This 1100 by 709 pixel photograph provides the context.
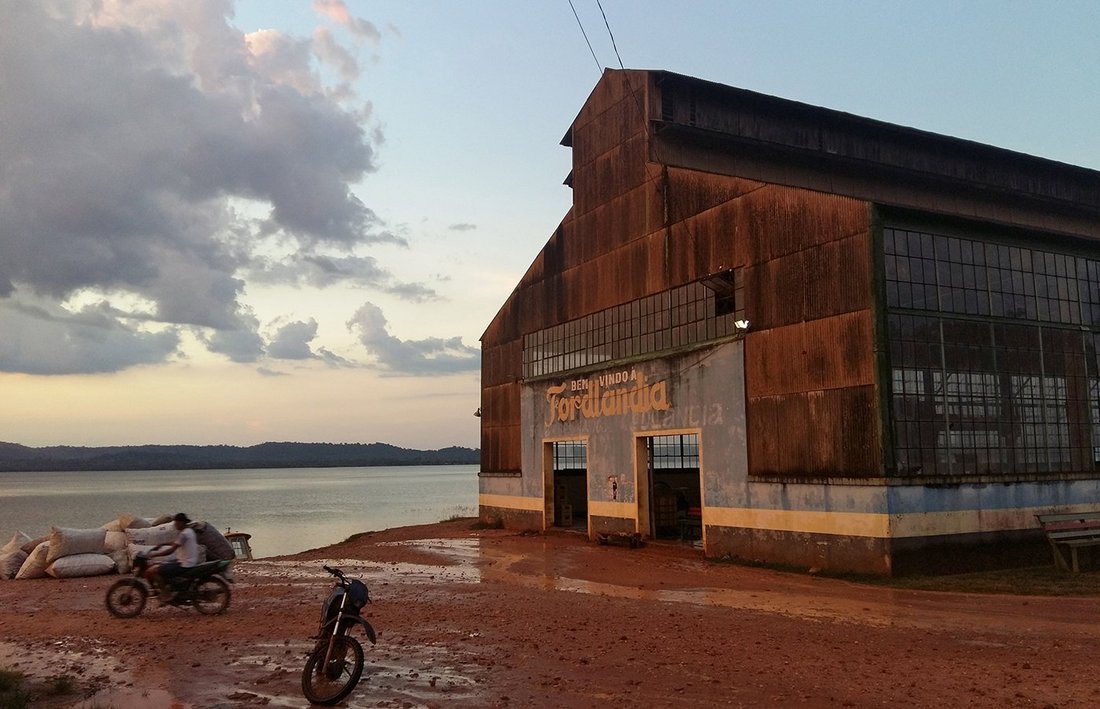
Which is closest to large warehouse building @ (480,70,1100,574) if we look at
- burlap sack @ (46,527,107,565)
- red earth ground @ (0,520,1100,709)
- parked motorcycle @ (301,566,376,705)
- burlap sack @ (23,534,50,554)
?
red earth ground @ (0,520,1100,709)

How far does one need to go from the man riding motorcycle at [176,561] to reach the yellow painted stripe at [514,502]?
17.0 meters

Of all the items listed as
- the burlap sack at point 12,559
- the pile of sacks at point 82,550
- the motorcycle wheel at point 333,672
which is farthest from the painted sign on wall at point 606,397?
the burlap sack at point 12,559

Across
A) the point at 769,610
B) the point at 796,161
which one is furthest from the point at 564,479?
the point at 769,610

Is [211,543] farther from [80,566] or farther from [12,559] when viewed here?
[12,559]

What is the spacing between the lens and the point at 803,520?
18.5 meters

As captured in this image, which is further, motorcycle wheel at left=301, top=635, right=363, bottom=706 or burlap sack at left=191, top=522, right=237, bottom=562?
burlap sack at left=191, top=522, right=237, bottom=562

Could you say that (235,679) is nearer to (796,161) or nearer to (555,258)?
(555,258)

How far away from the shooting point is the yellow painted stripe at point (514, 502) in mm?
30297

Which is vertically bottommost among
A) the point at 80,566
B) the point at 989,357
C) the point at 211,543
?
the point at 80,566

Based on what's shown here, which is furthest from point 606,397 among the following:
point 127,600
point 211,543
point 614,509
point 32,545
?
point 32,545

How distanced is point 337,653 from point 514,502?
23.1m

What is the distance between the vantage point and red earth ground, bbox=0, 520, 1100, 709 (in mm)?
8422

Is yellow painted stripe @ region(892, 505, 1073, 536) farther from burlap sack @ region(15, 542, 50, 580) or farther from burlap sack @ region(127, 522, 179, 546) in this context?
burlap sack @ region(15, 542, 50, 580)

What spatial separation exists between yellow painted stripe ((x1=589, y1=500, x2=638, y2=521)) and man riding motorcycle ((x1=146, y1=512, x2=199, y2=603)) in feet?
45.1
